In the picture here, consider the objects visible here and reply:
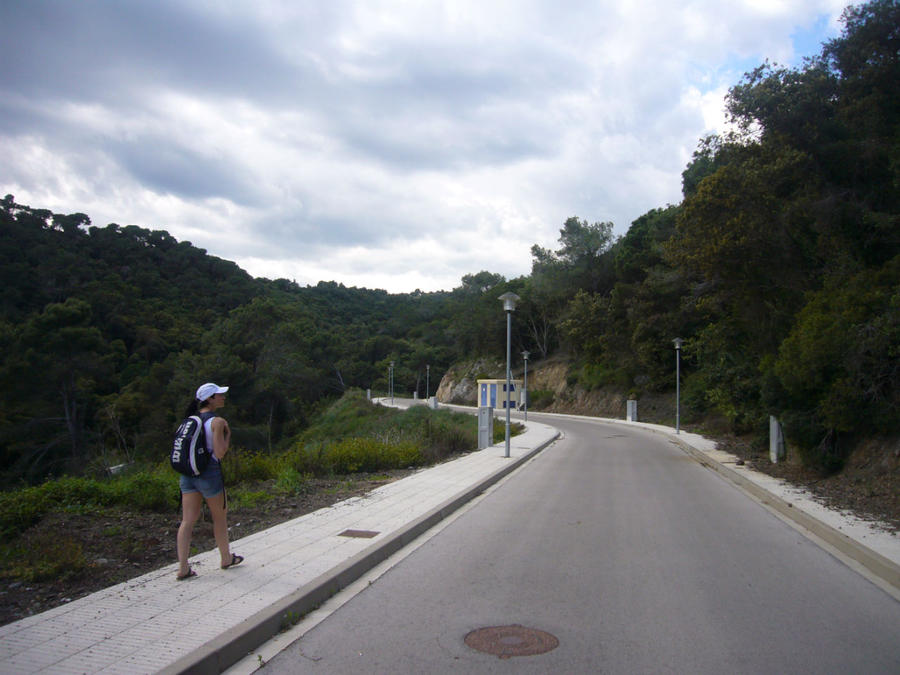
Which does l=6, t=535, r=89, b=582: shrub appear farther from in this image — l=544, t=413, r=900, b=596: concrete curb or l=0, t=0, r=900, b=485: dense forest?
l=0, t=0, r=900, b=485: dense forest

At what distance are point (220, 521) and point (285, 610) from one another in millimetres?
1286

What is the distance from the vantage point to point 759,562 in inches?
283

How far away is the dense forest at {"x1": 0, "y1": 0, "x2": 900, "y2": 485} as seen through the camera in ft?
44.0

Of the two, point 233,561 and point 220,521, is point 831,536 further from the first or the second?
point 220,521

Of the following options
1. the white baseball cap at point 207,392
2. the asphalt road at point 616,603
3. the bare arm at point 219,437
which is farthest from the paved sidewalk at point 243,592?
the white baseball cap at point 207,392

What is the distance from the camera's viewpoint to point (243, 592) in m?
5.43

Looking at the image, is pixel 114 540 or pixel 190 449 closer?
pixel 190 449

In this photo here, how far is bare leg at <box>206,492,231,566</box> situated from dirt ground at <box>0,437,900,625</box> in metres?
0.86

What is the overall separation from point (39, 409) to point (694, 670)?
36.2m

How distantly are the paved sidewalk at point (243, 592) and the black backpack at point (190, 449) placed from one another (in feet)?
3.34

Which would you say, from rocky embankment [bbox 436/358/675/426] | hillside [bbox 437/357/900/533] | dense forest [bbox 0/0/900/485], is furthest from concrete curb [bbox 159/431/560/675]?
rocky embankment [bbox 436/358/675/426]

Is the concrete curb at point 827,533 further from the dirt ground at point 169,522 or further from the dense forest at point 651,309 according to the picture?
the dense forest at point 651,309

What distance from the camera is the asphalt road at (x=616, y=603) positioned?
14.4 ft

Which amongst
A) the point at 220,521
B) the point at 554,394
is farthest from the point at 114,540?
the point at 554,394
